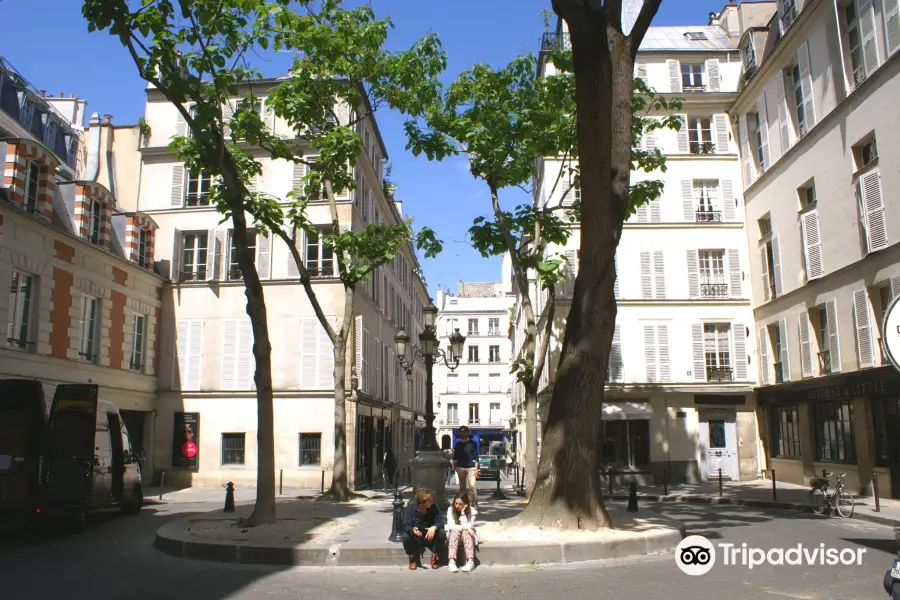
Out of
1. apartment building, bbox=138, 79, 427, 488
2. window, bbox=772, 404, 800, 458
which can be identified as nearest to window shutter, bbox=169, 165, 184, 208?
apartment building, bbox=138, 79, 427, 488

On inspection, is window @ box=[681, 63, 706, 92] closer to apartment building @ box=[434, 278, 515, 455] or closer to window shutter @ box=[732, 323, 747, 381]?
window shutter @ box=[732, 323, 747, 381]

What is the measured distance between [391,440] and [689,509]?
1901 cm

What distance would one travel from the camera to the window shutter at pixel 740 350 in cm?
2591

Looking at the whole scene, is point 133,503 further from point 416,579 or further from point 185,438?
point 416,579

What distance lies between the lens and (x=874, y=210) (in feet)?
58.6

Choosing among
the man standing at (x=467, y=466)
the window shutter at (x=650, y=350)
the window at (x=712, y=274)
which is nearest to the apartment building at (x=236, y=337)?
the man standing at (x=467, y=466)

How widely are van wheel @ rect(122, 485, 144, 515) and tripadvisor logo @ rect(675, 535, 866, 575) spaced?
11.5m

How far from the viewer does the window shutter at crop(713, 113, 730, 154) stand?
2738cm

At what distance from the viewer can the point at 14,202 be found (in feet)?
58.9

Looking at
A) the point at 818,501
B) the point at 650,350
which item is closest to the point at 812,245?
the point at 650,350

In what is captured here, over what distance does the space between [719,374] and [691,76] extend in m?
11.6

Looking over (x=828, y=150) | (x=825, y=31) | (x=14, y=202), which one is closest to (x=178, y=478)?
(x=14, y=202)

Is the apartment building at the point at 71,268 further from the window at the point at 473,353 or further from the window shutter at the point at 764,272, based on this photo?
the window at the point at 473,353

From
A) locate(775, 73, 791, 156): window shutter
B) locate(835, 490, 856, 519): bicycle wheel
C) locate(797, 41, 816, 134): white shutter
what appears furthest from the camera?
locate(775, 73, 791, 156): window shutter
